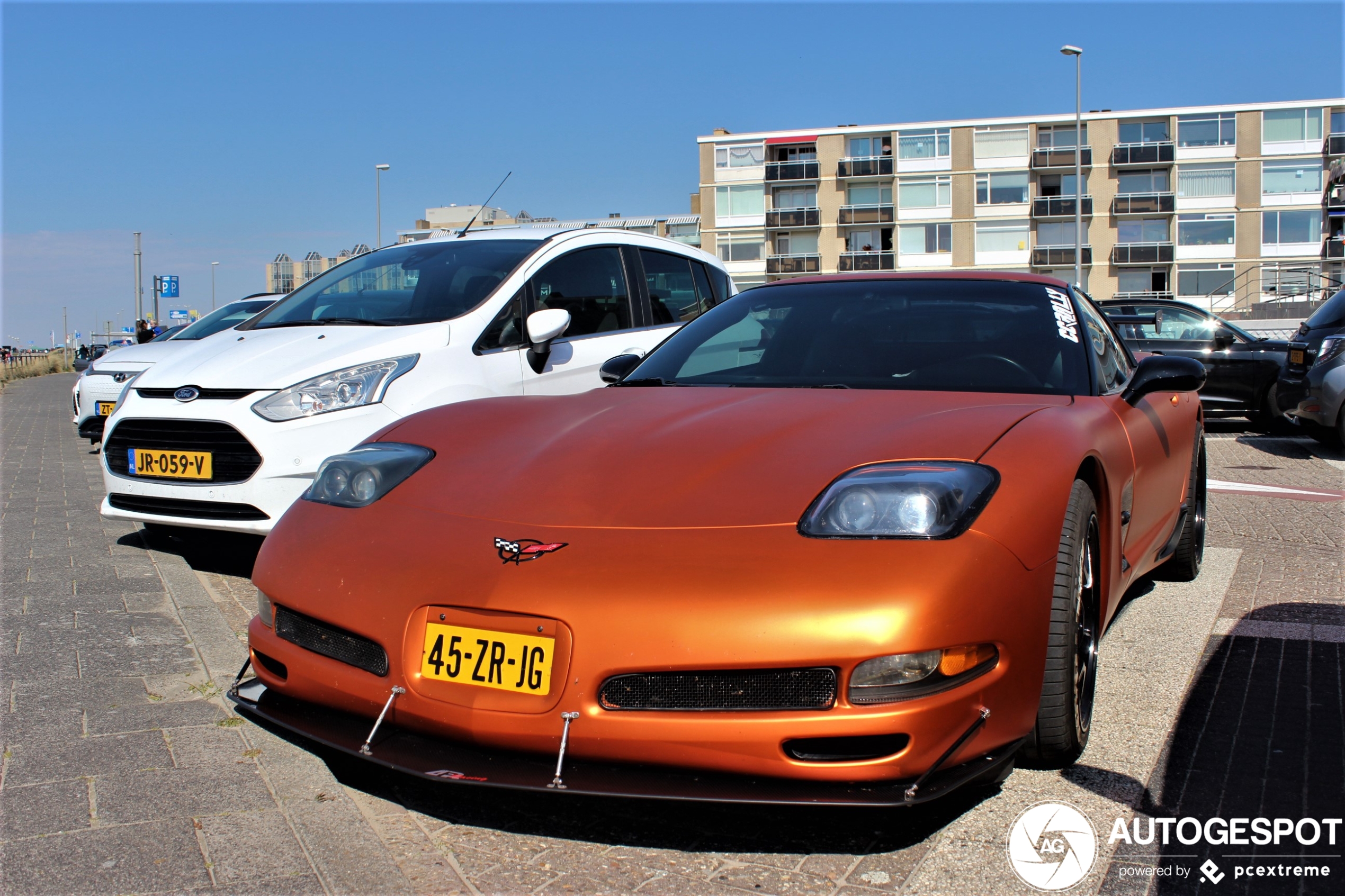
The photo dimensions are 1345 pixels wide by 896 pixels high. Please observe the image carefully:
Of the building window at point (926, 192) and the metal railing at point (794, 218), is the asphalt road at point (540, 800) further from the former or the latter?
the metal railing at point (794, 218)

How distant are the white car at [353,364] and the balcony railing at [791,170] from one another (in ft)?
198

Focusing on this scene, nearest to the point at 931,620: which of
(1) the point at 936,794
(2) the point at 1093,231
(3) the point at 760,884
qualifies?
(1) the point at 936,794

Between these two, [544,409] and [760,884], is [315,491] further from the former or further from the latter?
[760,884]

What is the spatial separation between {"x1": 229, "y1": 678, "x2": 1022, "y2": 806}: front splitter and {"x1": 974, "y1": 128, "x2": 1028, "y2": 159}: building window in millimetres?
63982

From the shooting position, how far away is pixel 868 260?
63.2m

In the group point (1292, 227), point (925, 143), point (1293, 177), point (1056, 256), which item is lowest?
point (1056, 256)

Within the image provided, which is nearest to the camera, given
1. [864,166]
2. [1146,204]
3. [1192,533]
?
[1192,533]

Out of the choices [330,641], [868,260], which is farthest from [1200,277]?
[330,641]

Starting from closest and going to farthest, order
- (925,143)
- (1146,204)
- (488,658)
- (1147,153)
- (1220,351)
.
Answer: (488,658) → (1220,351) → (1146,204) → (1147,153) → (925,143)

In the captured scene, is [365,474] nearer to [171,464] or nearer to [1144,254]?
[171,464]

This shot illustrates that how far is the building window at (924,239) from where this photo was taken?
205 ft

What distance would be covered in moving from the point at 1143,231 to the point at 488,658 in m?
63.7

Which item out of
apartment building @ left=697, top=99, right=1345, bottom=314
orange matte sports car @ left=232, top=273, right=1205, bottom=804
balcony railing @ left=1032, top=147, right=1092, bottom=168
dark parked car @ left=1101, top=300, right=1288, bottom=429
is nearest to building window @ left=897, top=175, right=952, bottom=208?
apartment building @ left=697, top=99, right=1345, bottom=314

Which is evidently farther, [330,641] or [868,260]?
[868,260]
